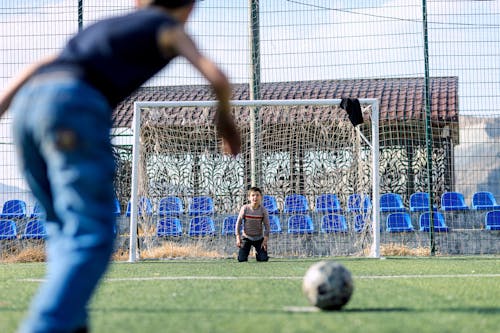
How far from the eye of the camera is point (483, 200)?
14.4 meters

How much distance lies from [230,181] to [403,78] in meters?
3.60

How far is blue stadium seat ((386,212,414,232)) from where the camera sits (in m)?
13.6

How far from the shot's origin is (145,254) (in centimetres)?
1261

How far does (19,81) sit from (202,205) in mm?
10074

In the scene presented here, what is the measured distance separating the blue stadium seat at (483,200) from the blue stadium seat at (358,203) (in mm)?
2497

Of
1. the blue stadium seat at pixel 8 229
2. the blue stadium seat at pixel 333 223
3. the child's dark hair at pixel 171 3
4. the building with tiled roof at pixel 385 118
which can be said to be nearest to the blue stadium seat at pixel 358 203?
the blue stadium seat at pixel 333 223

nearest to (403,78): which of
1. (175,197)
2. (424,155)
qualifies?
(424,155)

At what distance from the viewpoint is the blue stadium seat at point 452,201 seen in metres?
13.9

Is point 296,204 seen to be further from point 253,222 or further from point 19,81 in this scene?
point 19,81

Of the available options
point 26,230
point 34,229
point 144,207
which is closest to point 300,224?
point 144,207

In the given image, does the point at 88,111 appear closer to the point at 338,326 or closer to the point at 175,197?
the point at 338,326

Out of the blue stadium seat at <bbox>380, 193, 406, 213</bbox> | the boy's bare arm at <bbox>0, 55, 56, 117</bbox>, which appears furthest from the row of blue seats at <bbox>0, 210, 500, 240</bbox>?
the boy's bare arm at <bbox>0, 55, 56, 117</bbox>

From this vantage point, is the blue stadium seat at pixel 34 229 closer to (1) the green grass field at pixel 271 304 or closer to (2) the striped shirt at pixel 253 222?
(2) the striped shirt at pixel 253 222

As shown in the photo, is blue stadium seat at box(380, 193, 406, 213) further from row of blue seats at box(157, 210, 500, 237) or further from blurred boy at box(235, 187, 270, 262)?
blurred boy at box(235, 187, 270, 262)
